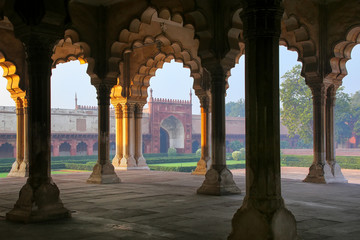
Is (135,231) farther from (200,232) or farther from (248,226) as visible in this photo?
(248,226)

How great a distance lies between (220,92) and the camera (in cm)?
914

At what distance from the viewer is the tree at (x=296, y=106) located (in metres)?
43.3

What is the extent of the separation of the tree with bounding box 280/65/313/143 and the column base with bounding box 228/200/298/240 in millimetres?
39992

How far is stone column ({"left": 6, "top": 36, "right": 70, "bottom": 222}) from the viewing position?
19.7ft

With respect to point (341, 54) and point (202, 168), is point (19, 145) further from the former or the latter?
point (341, 54)

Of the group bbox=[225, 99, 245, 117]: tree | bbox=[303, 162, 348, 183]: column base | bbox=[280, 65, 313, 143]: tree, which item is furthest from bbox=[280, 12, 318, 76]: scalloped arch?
bbox=[225, 99, 245, 117]: tree

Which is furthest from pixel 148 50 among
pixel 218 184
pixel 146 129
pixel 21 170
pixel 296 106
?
pixel 296 106

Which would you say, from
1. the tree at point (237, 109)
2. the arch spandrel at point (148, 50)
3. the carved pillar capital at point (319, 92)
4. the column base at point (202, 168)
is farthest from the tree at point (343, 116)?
the carved pillar capital at point (319, 92)

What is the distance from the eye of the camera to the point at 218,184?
882 centimetres

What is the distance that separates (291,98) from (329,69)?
1376 inches

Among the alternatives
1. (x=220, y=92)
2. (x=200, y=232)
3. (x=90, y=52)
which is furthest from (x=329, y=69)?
(x=200, y=232)

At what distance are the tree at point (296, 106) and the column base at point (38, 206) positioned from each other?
129 feet

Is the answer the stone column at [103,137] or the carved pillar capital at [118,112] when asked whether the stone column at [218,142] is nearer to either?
the stone column at [103,137]

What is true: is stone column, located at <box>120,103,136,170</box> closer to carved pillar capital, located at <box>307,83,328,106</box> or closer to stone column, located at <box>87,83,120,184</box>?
stone column, located at <box>87,83,120,184</box>
